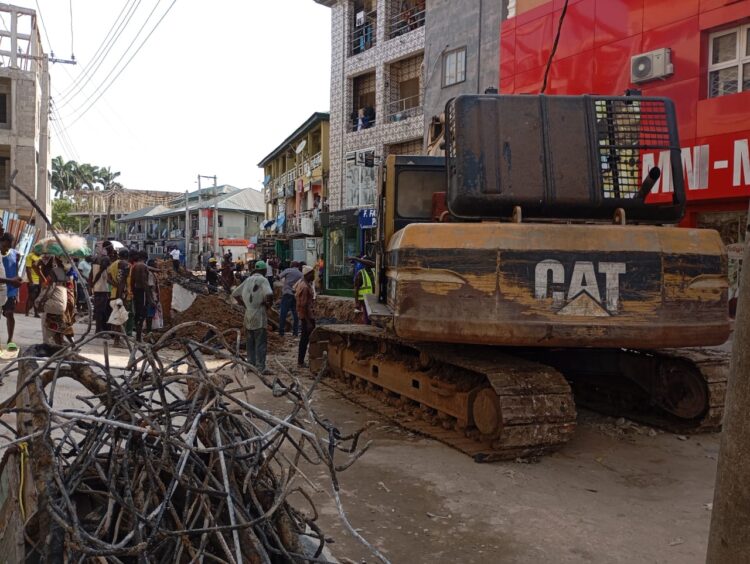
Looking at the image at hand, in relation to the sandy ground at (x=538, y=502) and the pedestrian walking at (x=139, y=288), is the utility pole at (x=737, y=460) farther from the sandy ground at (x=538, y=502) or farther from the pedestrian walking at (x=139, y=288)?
the pedestrian walking at (x=139, y=288)

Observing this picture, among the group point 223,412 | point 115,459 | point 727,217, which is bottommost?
point 115,459

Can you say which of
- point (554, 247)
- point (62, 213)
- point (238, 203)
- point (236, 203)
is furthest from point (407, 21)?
point (62, 213)

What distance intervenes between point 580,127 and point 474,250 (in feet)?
5.15

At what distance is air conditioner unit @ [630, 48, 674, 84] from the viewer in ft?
39.7

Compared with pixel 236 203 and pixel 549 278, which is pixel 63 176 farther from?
pixel 549 278

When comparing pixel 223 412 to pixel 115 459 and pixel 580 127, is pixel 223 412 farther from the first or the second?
pixel 580 127

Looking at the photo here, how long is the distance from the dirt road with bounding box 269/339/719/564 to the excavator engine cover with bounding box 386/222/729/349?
3.46 ft

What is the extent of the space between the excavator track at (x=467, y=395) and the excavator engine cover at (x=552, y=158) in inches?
53.9

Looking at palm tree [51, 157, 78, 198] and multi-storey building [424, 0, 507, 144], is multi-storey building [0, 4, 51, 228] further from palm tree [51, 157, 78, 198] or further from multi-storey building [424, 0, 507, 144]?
palm tree [51, 157, 78, 198]

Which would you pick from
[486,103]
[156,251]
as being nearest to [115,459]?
[486,103]

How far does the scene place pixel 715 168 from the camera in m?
11.3

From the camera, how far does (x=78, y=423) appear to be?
244 centimetres

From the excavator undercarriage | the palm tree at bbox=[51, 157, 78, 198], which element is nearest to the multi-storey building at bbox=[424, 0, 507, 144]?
the excavator undercarriage

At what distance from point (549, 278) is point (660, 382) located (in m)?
2.33
